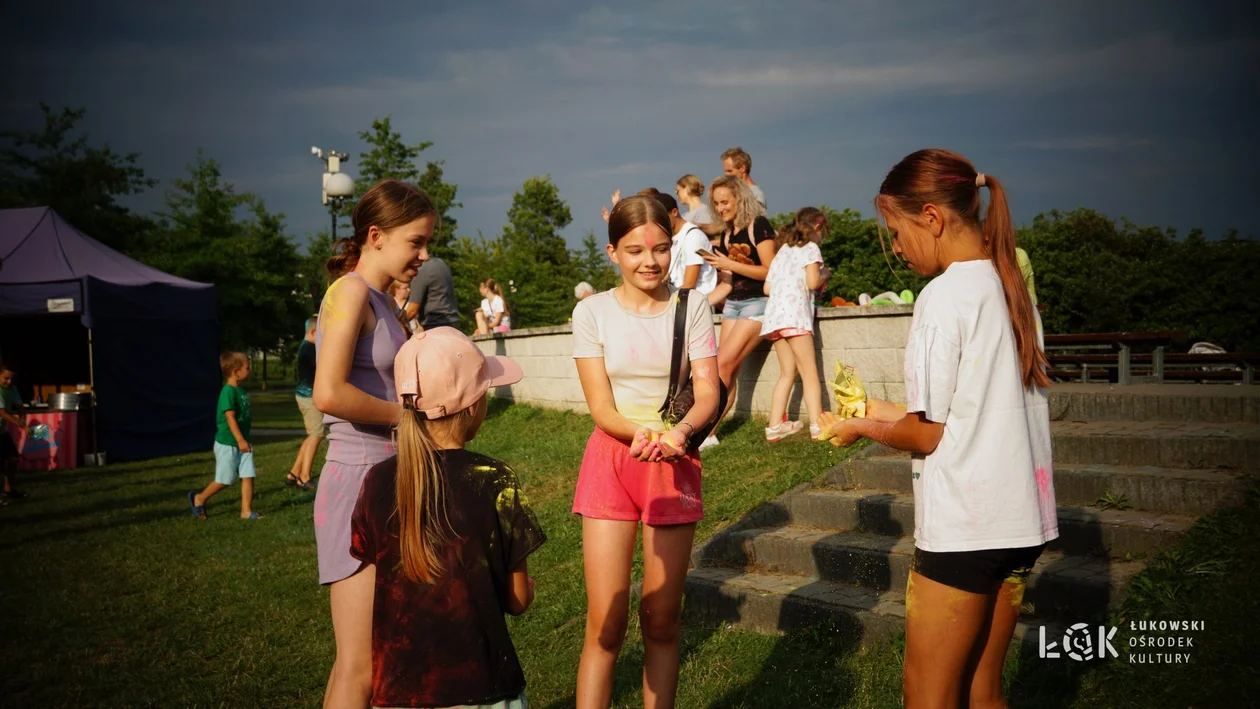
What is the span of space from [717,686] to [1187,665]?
2052mm

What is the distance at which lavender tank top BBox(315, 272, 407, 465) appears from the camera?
2.98 metres

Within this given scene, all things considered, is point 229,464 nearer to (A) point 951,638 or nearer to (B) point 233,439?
(B) point 233,439

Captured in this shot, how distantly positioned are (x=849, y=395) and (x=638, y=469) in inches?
37.4

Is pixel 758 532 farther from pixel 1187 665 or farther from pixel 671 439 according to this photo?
pixel 671 439

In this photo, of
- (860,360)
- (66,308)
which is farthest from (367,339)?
(66,308)

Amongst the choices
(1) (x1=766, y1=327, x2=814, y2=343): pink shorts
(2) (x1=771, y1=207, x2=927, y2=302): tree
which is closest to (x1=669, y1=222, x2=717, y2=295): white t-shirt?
(1) (x1=766, y1=327, x2=814, y2=343): pink shorts

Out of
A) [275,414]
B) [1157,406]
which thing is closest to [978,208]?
[1157,406]

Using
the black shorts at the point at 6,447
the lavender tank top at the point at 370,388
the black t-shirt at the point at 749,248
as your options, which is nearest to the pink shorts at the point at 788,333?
the black t-shirt at the point at 749,248

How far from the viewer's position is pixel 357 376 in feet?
9.73

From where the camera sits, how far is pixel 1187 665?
3.71 m

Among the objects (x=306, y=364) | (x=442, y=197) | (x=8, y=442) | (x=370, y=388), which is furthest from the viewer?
(x=442, y=197)

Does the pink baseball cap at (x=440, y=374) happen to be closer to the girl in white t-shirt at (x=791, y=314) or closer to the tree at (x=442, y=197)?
the girl in white t-shirt at (x=791, y=314)

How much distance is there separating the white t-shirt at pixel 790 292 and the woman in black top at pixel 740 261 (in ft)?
0.43

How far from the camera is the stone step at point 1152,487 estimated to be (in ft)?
16.0
